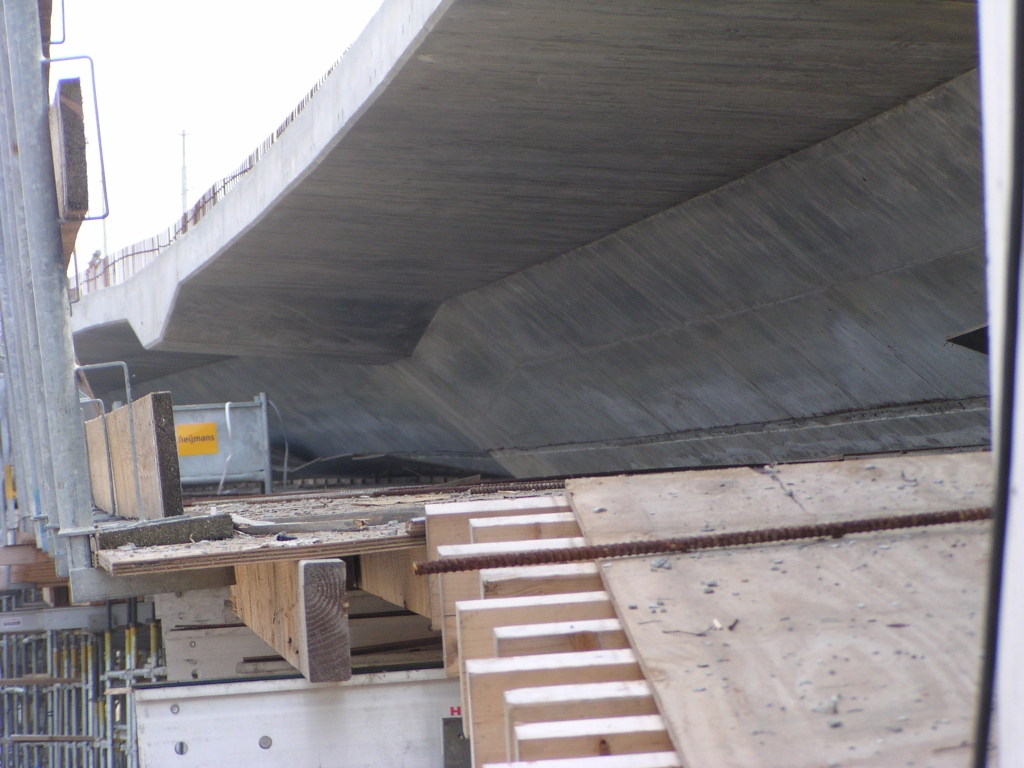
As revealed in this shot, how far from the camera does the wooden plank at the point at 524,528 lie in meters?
3.40

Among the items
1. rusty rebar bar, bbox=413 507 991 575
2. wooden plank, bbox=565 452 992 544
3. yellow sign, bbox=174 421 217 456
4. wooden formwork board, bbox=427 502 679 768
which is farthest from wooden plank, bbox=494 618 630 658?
yellow sign, bbox=174 421 217 456

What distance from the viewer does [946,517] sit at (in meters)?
2.88

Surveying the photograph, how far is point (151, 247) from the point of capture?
18.5m

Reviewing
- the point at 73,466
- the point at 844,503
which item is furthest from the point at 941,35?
the point at 73,466

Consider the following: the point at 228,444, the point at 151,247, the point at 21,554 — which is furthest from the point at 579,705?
the point at 151,247

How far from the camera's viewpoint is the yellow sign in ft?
48.3

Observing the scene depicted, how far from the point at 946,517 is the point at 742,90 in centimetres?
435

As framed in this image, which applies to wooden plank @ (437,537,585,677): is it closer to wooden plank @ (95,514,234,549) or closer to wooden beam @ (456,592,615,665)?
wooden beam @ (456,592,615,665)

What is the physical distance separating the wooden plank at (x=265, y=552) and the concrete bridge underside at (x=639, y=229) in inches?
117

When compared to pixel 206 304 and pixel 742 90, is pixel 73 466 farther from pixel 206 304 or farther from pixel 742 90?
pixel 206 304

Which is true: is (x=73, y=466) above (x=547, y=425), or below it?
below

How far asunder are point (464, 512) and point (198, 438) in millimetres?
11644

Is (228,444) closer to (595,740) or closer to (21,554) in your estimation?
(21,554)

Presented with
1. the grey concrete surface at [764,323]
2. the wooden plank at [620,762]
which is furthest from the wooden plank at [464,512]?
the grey concrete surface at [764,323]
